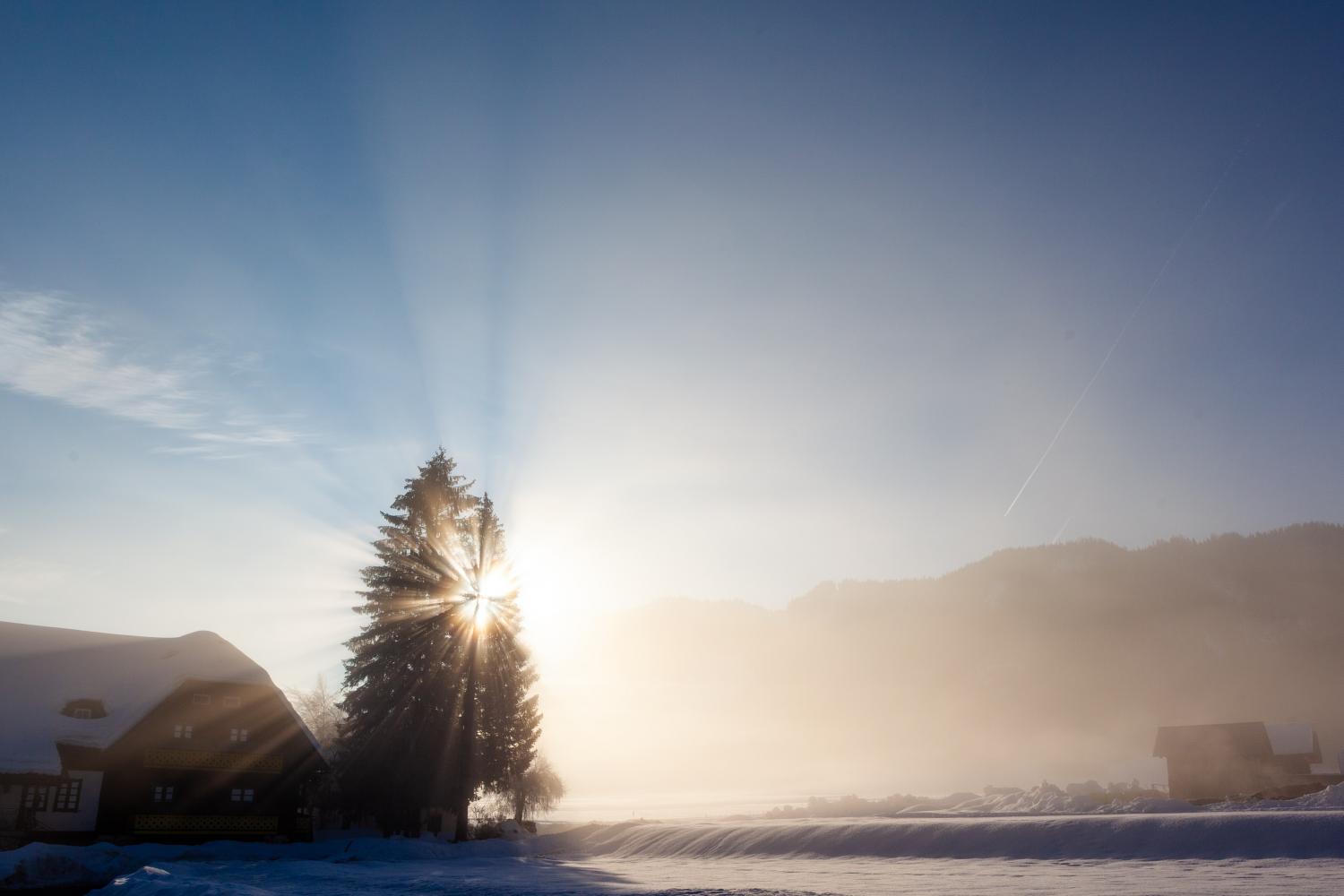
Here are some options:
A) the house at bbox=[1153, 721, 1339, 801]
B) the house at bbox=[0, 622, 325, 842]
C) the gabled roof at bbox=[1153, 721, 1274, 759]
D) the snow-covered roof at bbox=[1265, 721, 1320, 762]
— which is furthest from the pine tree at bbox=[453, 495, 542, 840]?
the snow-covered roof at bbox=[1265, 721, 1320, 762]

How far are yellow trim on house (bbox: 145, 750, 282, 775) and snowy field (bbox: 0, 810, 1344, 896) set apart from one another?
522cm

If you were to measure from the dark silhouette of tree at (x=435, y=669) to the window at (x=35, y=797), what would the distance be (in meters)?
13.0

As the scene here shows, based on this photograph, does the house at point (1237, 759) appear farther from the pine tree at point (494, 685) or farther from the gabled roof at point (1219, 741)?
the pine tree at point (494, 685)

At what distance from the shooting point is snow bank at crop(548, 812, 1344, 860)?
87.4 feet

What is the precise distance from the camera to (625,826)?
5044 centimetres

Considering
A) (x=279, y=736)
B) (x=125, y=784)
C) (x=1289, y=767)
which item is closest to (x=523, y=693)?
(x=279, y=736)

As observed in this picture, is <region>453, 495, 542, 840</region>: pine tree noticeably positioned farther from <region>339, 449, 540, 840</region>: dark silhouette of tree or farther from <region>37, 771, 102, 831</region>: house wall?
<region>37, 771, 102, 831</region>: house wall

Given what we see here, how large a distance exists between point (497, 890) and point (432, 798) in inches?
954

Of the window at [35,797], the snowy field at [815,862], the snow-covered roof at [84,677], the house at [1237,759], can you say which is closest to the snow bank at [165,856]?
the snowy field at [815,862]

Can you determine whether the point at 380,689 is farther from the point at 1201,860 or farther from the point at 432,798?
the point at 1201,860

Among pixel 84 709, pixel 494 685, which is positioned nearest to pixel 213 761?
pixel 84 709

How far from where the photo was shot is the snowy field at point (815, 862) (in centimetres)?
2114

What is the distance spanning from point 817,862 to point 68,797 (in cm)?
3441

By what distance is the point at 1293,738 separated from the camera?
7525 cm
